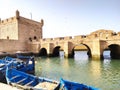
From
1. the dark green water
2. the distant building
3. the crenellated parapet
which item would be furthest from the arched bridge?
the dark green water

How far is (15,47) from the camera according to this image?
109ft

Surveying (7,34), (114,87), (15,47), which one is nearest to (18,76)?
(114,87)

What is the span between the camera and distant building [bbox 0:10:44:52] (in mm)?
32281

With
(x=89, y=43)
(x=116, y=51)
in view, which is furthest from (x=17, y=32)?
(x=116, y=51)

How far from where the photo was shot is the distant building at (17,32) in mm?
32281

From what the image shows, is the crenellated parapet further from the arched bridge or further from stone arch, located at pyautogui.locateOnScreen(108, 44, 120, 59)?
stone arch, located at pyautogui.locateOnScreen(108, 44, 120, 59)

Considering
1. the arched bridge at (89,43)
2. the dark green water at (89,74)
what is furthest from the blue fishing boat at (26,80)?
the arched bridge at (89,43)

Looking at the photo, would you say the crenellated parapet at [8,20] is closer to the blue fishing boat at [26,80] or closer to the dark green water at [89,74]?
the dark green water at [89,74]

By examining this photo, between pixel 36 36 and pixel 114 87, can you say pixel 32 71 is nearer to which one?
pixel 114 87

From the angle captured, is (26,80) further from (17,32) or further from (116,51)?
(17,32)

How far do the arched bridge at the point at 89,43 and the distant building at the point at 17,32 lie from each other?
2708 millimetres

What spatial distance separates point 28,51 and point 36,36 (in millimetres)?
6336

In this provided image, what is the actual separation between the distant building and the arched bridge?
2708mm

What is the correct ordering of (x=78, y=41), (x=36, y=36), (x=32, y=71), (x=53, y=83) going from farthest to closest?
(x=36, y=36)
(x=78, y=41)
(x=32, y=71)
(x=53, y=83)
